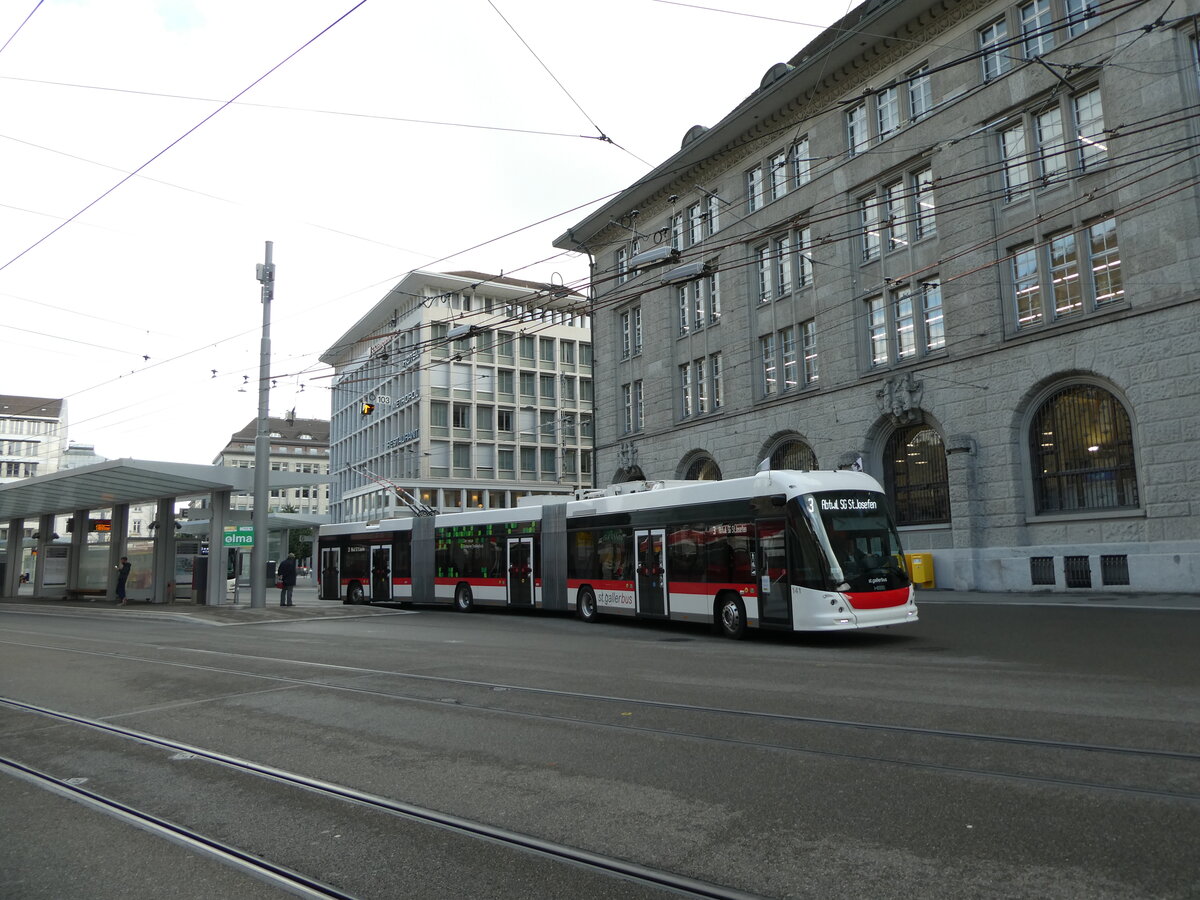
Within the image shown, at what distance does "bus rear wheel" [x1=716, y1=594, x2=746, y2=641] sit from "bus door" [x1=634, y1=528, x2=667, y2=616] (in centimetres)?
168

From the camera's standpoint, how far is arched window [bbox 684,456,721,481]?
36.3 meters

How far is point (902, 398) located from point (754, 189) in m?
10.8

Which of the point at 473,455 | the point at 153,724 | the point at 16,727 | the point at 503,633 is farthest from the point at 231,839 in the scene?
the point at 473,455

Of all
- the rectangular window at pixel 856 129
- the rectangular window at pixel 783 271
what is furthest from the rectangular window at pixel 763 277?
the rectangular window at pixel 856 129

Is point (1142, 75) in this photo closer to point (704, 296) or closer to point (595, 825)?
point (704, 296)

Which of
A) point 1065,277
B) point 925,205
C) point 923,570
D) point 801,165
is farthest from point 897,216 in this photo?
point 923,570

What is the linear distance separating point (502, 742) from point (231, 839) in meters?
2.56

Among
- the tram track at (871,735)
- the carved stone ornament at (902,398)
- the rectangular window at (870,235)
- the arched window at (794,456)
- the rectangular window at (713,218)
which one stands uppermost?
the rectangular window at (713,218)

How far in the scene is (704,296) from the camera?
36625 mm

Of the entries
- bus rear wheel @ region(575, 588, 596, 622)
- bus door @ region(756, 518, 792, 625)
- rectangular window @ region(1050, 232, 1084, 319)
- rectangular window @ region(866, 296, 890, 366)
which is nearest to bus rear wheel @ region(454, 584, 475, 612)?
bus rear wheel @ region(575, 588, 596, 622)

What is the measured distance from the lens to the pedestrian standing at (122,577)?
32.0m

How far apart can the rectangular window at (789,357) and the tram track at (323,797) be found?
89.9 ft

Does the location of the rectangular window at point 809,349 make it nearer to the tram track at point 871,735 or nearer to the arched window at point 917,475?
the arched window at point 917,475

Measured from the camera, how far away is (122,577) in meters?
32.4
